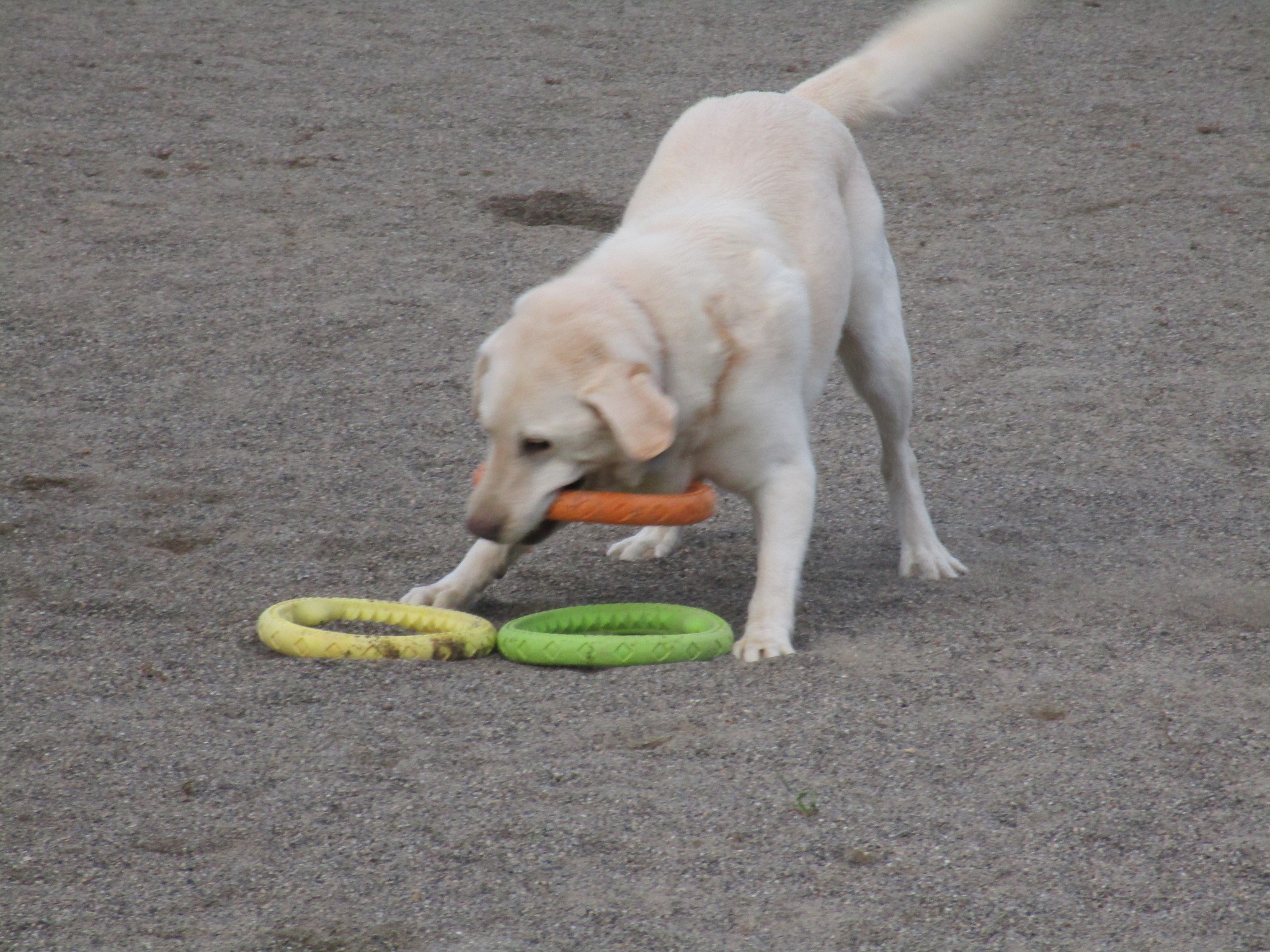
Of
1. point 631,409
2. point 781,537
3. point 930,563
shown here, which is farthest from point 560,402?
point 930,563

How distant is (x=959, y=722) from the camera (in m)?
3.63

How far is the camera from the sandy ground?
9.72ft

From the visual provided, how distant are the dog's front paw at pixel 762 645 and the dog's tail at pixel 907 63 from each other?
6.71ft

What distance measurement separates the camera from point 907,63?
5.20m

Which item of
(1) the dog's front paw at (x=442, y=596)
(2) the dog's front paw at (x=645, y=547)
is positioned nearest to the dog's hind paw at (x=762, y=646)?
(1) the dog's front paw at (x=442, y=596)

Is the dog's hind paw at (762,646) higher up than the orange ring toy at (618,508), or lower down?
lower down

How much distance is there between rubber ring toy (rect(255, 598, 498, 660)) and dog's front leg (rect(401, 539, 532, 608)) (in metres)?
0.13

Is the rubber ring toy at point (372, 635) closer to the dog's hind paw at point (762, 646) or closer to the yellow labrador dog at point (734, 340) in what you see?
the yellow labrador dog at point (734, 340)

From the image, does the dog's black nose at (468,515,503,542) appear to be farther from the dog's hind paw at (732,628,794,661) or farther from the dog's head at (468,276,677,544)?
the dog's hind paw at (732,628,794,661)

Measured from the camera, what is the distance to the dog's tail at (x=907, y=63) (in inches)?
205

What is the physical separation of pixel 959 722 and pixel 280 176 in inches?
264

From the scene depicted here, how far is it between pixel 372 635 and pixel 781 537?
1213 millimetres

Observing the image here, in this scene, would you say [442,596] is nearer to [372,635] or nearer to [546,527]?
[372,635]

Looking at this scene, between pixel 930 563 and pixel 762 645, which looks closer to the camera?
pixel 762 645
